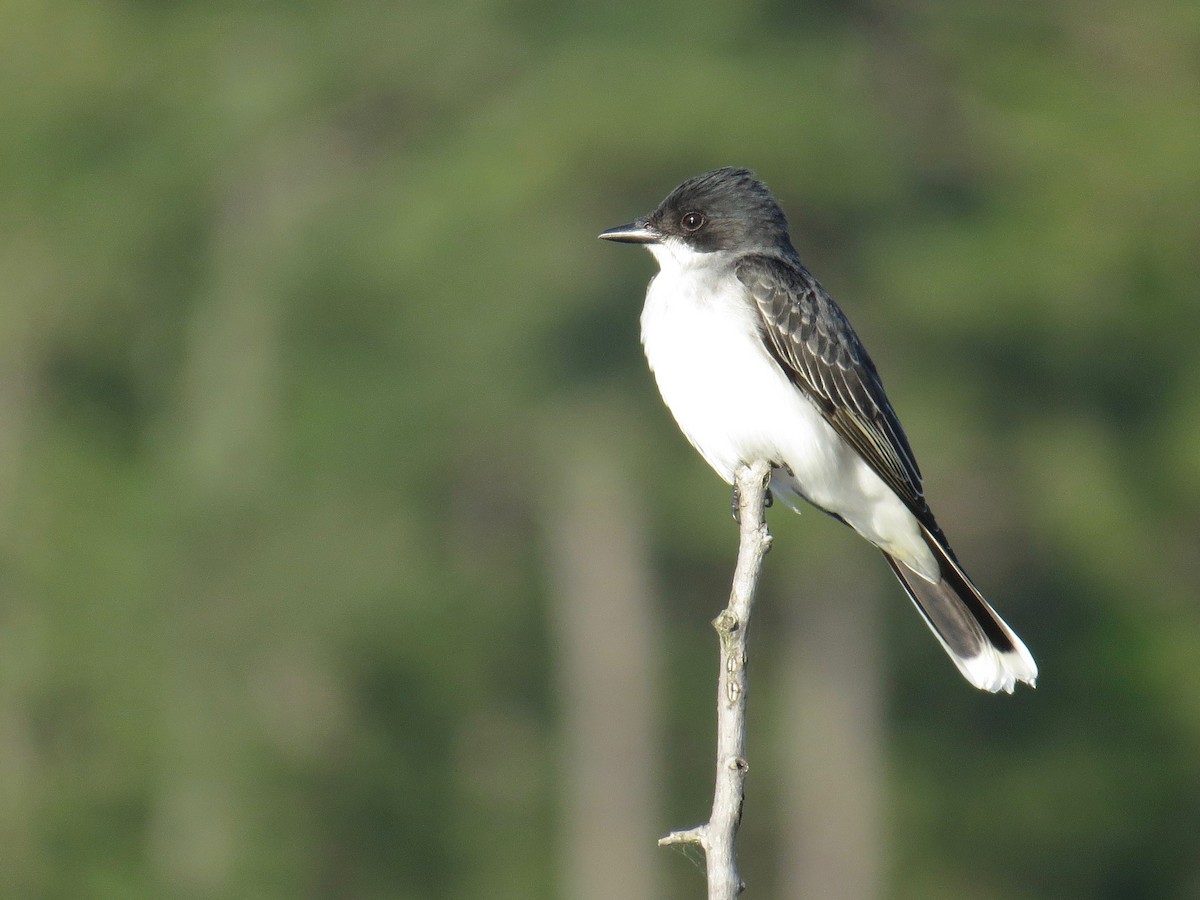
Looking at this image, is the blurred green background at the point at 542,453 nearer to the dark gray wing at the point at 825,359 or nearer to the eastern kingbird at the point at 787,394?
the eastern kingbird at the point at 787,394

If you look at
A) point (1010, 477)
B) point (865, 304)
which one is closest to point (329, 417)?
point (865, 304)

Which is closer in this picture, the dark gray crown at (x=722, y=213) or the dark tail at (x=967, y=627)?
the dark tail at (x=967, y=627)

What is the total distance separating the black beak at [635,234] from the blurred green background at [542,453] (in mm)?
8827

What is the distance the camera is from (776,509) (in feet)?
50.5

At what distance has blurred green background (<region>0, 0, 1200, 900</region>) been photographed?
630 inches

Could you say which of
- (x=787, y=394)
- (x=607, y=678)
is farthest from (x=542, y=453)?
(x=787, y=394)

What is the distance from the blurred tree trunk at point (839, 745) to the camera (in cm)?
1797

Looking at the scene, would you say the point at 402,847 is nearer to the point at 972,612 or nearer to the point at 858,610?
the point at 858,610

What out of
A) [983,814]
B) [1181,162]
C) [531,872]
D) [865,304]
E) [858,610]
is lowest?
[531,872]

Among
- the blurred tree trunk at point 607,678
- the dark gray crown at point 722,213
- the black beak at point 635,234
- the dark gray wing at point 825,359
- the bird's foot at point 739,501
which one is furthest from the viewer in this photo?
the blurred tree trunk at point 607,678

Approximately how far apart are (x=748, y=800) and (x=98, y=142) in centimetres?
1049

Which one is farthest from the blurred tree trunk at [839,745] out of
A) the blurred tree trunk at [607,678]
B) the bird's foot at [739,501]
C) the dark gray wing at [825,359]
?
the bird's foot at [739,501]

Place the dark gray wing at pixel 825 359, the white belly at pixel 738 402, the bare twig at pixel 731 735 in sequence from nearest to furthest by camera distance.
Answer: the bare twig at pixel 731 735, the white belly at pixel 738 402, the dark gray wing at pixel 825 359

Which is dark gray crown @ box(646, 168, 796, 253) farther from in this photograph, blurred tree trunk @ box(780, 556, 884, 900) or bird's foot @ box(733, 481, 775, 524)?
blurred tree trunk @ box(780, 556, 884, 900)
